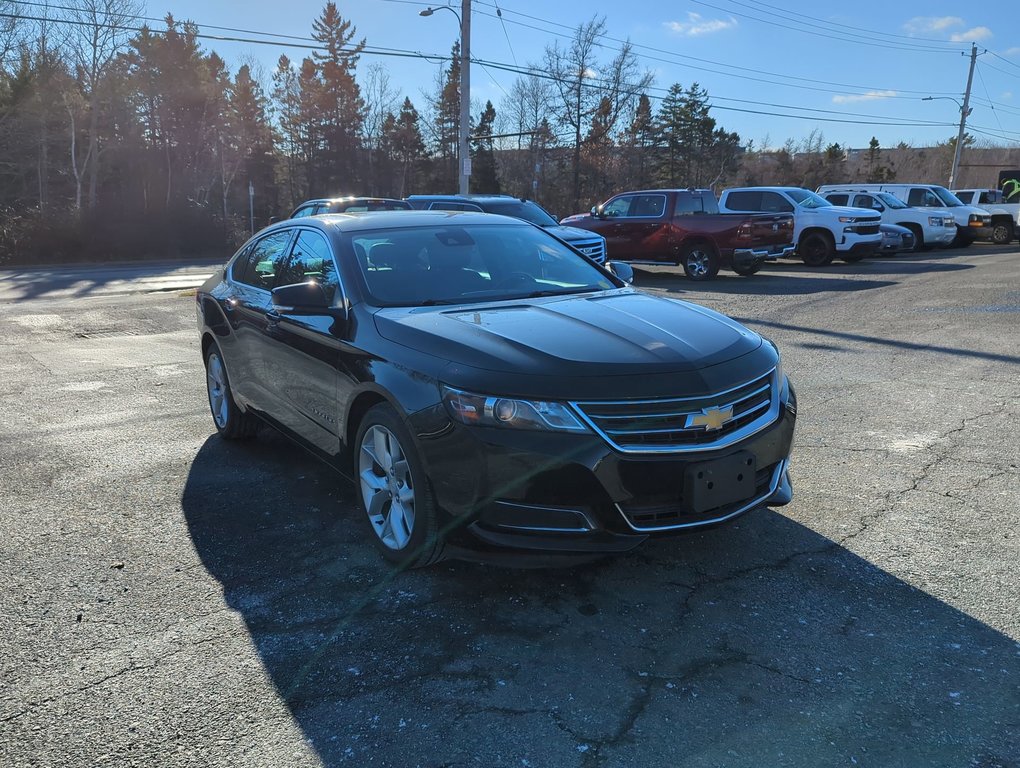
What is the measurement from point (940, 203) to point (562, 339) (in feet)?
79.6

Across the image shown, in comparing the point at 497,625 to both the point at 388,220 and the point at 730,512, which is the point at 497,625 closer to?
the point at 730,512

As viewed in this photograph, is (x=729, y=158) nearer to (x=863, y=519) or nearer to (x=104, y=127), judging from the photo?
(x=104, y=127)

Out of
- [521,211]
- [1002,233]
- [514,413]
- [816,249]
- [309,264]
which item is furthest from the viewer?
[1002,233]

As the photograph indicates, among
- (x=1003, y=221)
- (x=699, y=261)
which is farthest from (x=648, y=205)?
(x=1003, y=221)

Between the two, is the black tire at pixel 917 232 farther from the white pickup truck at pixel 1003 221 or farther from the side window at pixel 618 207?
the side window at pixel 618 207

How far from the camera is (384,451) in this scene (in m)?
3.54

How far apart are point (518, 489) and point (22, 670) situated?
6.37 feet

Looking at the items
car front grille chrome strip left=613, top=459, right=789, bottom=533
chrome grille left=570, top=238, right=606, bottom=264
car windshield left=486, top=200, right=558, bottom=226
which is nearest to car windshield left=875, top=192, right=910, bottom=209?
car windshield left=486, top=200, right=558, bottom=226

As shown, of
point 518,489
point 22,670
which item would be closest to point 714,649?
point 518,489

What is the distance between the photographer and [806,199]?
19016mm

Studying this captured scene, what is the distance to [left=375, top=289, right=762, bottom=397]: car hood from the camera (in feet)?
9.96

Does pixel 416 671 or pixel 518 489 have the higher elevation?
pixel 518 489

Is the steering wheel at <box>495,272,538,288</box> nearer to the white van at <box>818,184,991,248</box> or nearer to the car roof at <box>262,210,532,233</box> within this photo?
the car roof at <box>262,210,532,233</box>

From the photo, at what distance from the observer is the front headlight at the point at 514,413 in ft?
9.61
